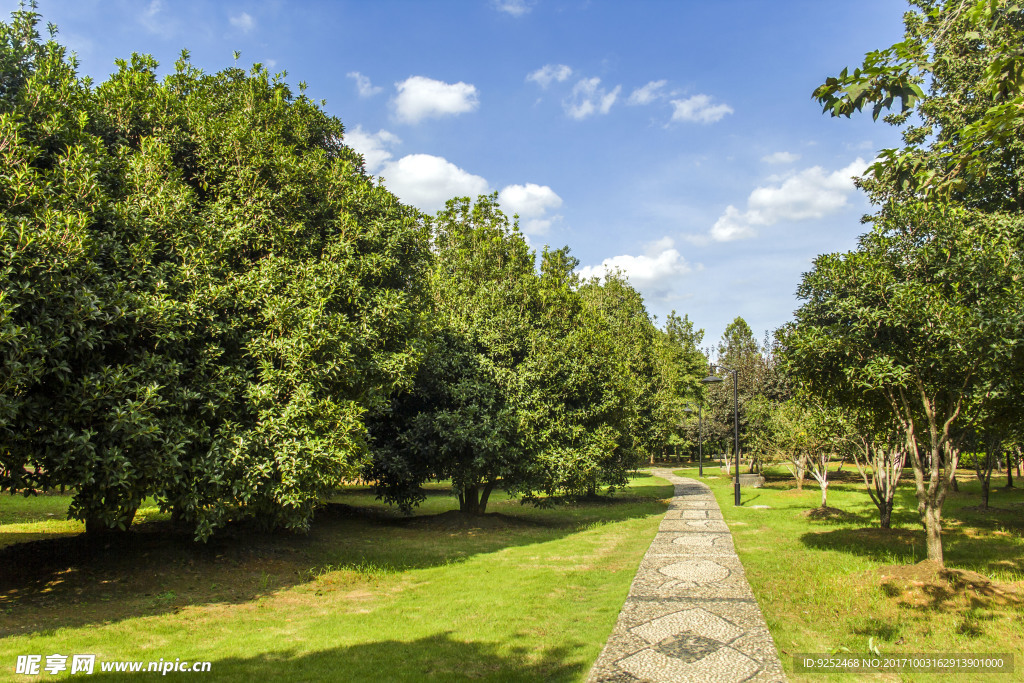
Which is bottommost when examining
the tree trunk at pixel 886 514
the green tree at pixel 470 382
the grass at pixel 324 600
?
the grass at pixel 324 600

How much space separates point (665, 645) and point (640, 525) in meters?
12.0

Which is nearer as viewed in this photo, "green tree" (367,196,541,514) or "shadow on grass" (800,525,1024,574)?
"shadow on grass" (800,525,1024,574)

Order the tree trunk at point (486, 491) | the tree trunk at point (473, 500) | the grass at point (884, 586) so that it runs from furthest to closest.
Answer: the tree trunk at point (473, 500), the tree trunk at point (486, 491), the grass at point (884, 586)

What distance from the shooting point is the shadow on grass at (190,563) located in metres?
9.45

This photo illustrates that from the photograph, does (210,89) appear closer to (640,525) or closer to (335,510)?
(335,510)

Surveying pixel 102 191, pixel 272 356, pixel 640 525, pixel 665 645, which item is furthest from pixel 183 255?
pixel 640 525

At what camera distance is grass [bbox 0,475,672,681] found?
23.2ft

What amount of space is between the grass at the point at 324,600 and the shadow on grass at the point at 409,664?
3cm

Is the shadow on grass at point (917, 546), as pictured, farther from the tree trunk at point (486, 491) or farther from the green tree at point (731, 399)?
the green tree at point (731, 399)

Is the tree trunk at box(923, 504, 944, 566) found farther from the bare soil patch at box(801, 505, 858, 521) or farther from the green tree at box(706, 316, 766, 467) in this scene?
the green tree at box(706, 316, 766, 467)

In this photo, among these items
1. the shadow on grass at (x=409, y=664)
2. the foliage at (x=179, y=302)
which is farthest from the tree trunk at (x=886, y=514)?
the foliage at (x=179, y=302)

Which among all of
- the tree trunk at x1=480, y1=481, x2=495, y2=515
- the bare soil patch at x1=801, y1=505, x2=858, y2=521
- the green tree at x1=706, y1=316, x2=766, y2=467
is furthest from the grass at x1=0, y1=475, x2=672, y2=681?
the green tree at x1=706, y1=316, x2=766, y2=467

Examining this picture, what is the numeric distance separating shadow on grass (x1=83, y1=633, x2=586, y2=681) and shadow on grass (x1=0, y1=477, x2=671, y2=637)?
138 inches

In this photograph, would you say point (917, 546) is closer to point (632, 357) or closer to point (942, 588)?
point (942, 588)
